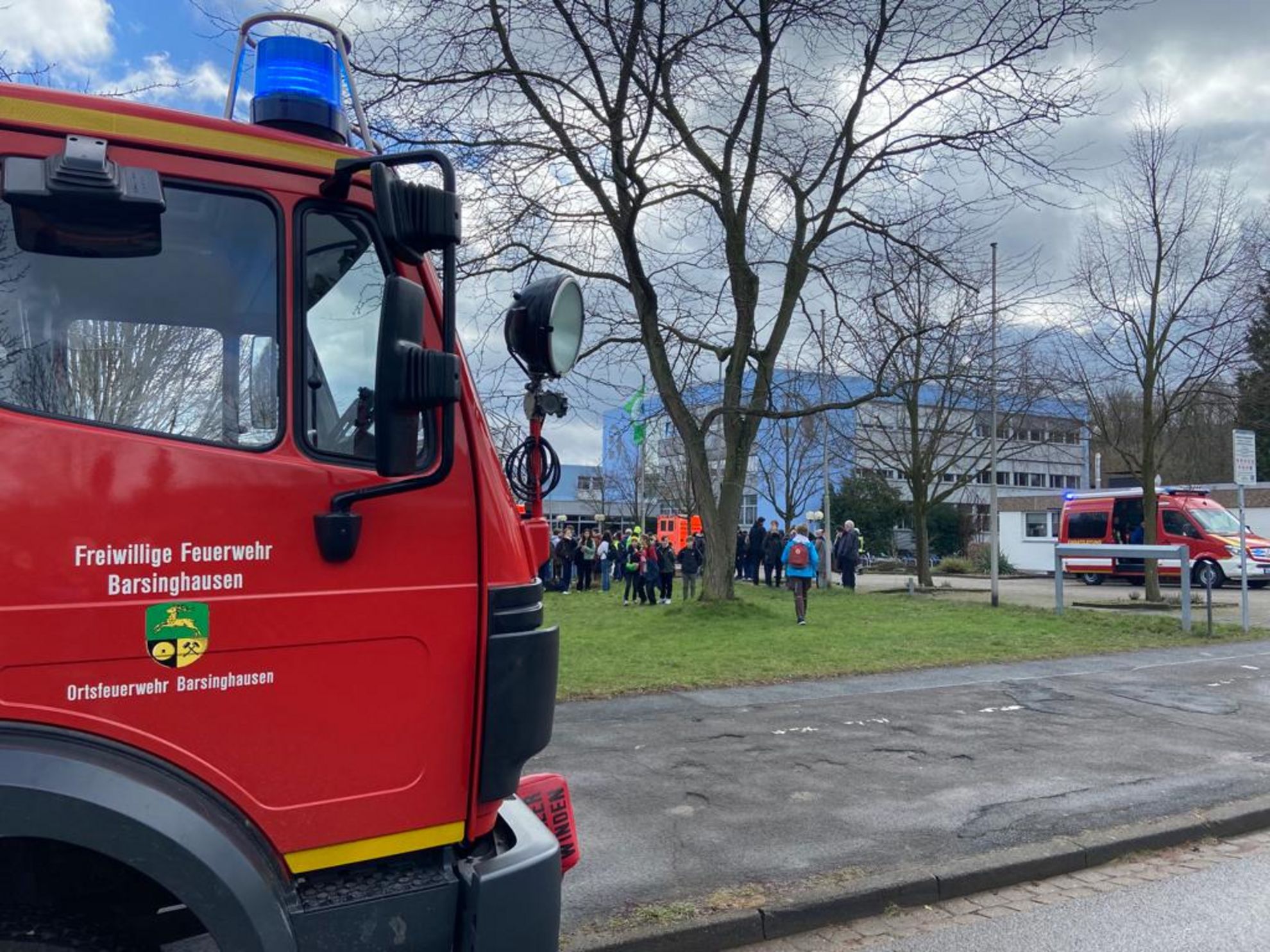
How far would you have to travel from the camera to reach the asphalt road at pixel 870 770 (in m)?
5.20

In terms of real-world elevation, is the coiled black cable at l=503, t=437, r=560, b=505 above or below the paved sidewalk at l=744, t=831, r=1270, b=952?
above

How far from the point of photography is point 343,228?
2.79m

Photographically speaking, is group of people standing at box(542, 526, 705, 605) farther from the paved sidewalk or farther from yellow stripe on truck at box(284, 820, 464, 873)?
yellow stripe on truck at box(284, 820, 464, 873)

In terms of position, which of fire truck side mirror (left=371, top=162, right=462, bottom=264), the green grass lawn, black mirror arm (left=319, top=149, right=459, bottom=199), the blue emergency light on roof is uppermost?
the blue emergency light on roof

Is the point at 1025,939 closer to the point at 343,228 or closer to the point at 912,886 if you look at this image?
the point at 912,886

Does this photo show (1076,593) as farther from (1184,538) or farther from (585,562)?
(585,562)

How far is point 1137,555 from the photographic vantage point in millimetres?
15477

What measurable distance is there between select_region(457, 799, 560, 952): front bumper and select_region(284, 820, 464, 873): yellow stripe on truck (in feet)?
0.37

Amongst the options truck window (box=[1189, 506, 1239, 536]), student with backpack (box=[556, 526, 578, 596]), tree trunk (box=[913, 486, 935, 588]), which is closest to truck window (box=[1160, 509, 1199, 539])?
truck window (box=[1189, 506, 1239, 536])

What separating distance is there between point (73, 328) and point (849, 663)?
9.93 meters

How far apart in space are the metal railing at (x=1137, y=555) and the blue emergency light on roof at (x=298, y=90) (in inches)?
562

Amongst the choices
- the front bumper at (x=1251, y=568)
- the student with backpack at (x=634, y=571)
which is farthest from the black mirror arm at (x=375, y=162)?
the front bumper at (x=1251, y=568)

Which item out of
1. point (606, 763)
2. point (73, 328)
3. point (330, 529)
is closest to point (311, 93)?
point (73, 328)

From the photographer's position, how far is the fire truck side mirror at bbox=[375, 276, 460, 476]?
99.7 inches
